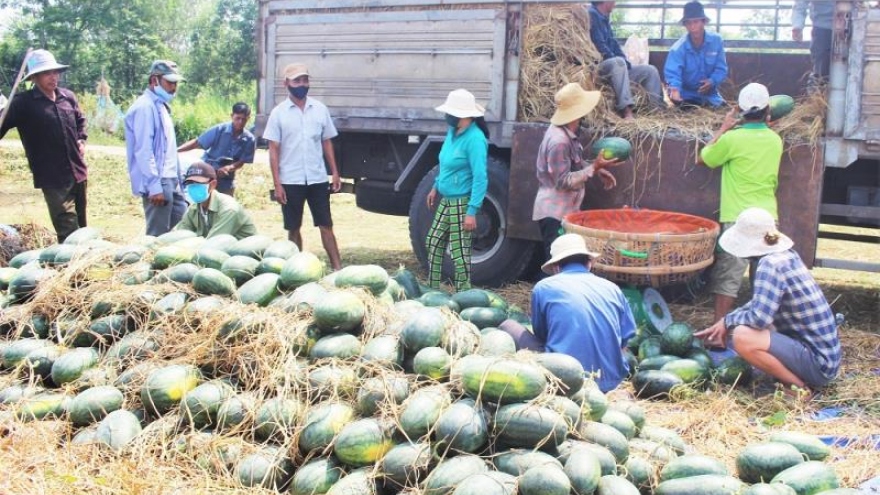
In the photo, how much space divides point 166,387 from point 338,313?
954 mm

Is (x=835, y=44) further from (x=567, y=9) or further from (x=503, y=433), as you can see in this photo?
(x=503, y=433)

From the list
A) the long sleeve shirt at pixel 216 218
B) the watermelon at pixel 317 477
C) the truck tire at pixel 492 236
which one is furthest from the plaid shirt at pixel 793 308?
the long sleeve shirt at pixel 216 218

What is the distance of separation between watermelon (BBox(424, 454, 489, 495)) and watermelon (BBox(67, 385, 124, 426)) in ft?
6.22

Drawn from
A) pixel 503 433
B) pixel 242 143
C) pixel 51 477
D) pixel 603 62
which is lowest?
pixel 51 477

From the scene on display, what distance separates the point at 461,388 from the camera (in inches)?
164

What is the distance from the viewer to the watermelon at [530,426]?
3.89 meters

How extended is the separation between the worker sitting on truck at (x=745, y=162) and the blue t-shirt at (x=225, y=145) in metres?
5.19

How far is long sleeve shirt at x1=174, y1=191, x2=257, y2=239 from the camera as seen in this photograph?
7078mm

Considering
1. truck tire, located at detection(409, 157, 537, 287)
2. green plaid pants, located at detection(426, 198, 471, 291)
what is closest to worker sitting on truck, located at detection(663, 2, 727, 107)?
truck tire, located at detection(409, 157, 537, 287)

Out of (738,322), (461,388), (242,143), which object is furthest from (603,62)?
(461,388)

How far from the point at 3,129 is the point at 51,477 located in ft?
16.0

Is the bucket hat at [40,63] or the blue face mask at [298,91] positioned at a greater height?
the bucket hat at [40,63]

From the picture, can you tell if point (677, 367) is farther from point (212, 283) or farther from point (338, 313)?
point (212, 283)

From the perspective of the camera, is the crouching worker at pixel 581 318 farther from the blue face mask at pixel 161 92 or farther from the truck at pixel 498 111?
the blue face mask at pixel 161 92
